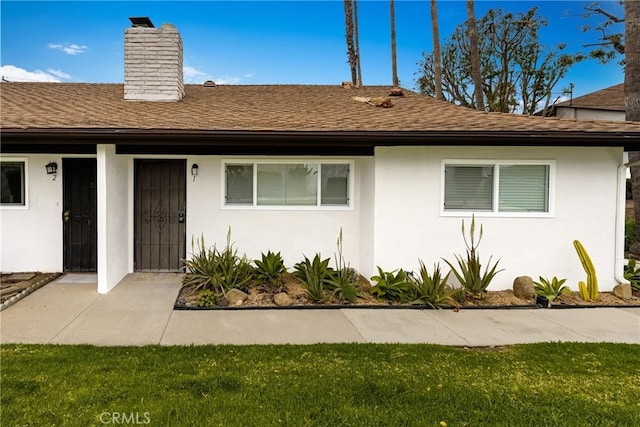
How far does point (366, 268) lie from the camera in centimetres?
735

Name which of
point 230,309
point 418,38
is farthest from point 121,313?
point 418,38

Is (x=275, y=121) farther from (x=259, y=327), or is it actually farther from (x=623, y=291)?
(x=623, y=291)

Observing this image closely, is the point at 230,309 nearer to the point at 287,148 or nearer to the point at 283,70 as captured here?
the point at 287,148

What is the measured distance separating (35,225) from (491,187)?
8545 mm

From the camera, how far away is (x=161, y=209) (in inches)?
301

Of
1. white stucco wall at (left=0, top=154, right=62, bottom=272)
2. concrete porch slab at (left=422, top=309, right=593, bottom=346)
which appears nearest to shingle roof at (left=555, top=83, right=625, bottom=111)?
concrete porch slab at (left=422, top=309, right=593, bottom=346)

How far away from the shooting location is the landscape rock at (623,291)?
658 centimetres

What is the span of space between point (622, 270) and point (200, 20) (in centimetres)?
1479

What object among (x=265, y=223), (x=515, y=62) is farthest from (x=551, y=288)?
(x=515, y=62)

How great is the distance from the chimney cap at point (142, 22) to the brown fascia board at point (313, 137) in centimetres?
433

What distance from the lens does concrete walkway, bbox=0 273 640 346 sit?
461 cm

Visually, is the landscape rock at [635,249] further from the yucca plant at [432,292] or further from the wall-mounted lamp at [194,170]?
the wall-mounted lamp at [194,170]

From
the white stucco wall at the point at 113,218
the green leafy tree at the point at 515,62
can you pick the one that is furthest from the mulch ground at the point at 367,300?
the green leafy tree at the point at 515,62

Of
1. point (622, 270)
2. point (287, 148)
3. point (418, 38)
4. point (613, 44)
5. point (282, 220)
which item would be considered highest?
point (418, 38)
